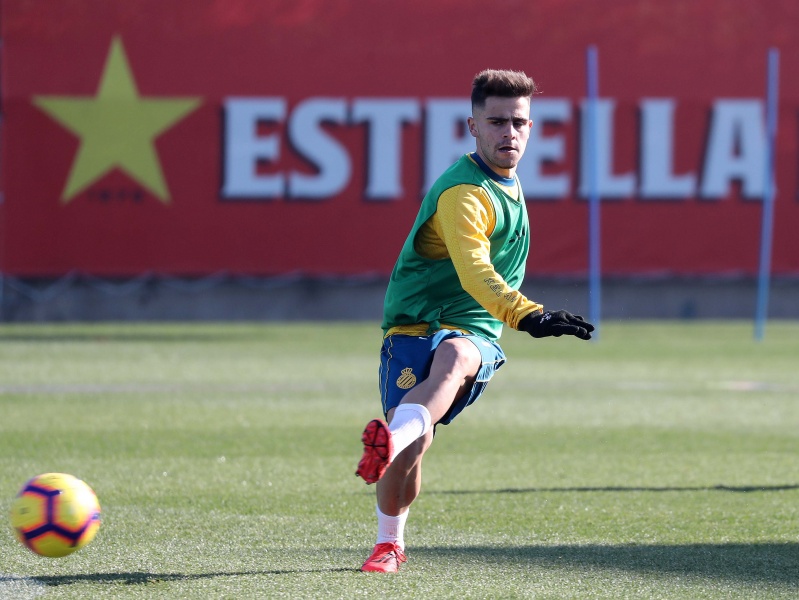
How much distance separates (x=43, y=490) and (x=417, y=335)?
1639 millimetres

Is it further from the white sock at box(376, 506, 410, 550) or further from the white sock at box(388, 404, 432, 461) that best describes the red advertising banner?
the white sock at box(388, 404, 432, 461)

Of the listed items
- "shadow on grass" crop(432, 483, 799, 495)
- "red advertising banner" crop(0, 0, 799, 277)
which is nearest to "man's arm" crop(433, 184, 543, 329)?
"shadow on grass" crop(432, 483, 799, 495)

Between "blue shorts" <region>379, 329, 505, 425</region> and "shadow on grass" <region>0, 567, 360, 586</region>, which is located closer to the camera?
"shadow on grass" <region>0, 567, 360, 586</region>

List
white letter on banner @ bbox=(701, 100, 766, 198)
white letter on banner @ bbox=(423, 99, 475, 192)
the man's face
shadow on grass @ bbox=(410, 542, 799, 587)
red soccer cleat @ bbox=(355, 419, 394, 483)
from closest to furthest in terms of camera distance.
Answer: red soccer cleat @ bbox=(355, 419, 394, 483) < the man's face < shadow on grass @ bbox=(410, 542, 799, 587) < white letter on banner @ bbox=(423, 99, 475, 192) < white letter on banner @ bbox=(701, 100, 766, 198)

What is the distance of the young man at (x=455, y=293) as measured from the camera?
5688 mm

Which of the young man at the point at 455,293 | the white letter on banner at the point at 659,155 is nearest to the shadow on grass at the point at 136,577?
the young man at the point at 455,293

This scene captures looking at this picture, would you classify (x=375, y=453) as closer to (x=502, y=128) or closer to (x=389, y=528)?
(x=389, y=528)

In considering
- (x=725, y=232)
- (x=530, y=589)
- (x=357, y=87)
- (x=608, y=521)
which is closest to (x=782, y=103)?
(x=725, y=232)

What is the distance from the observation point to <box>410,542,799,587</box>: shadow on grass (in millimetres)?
6059

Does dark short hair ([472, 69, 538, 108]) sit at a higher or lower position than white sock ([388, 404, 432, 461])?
higher

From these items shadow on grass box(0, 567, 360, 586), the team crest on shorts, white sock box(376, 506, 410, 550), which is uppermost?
the team crest on shorts

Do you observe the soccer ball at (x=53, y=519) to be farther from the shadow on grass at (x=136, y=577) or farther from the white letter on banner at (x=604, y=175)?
the white letter on banner at (x=604, y=175)

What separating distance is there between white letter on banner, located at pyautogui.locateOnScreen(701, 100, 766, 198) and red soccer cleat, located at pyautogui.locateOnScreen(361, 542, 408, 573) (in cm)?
2222

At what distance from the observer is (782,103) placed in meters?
27.1
